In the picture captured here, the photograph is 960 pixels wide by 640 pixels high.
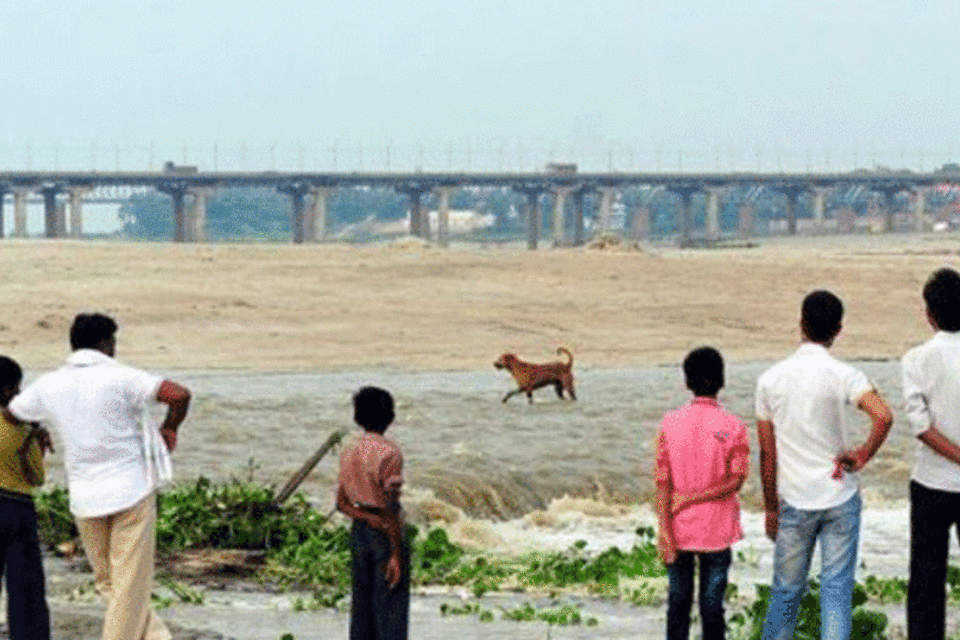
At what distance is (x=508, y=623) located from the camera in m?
13.5

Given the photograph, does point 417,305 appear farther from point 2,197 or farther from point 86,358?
point 2,197

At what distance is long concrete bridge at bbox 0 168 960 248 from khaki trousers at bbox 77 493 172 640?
12260 centimetres

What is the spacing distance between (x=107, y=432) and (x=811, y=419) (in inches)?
118

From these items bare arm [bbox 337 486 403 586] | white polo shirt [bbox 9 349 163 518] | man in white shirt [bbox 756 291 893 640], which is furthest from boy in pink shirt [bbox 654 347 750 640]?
white polo shirt [bbox 9 349 163 518]

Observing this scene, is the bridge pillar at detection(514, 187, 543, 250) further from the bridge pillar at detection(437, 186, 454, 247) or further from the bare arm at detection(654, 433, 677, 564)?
the bare arm at detection(654, 433, 677, 564)

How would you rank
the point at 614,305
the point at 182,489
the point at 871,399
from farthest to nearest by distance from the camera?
the point at 614,305 → the point at 182,489 → the point at 871,399

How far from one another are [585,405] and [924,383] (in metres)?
19.2

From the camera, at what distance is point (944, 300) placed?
10.5m

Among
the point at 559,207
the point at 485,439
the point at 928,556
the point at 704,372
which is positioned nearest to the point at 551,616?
the point at 928,556

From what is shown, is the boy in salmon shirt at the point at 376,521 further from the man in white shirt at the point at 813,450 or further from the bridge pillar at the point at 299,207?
the bridge pillar at the point at 299,207

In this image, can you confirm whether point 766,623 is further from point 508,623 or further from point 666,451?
point 508,623

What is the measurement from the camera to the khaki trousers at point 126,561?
10727mm

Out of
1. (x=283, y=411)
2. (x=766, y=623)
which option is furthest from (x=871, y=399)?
(x=283, y=411)

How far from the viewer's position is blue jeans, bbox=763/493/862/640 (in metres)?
10.5
